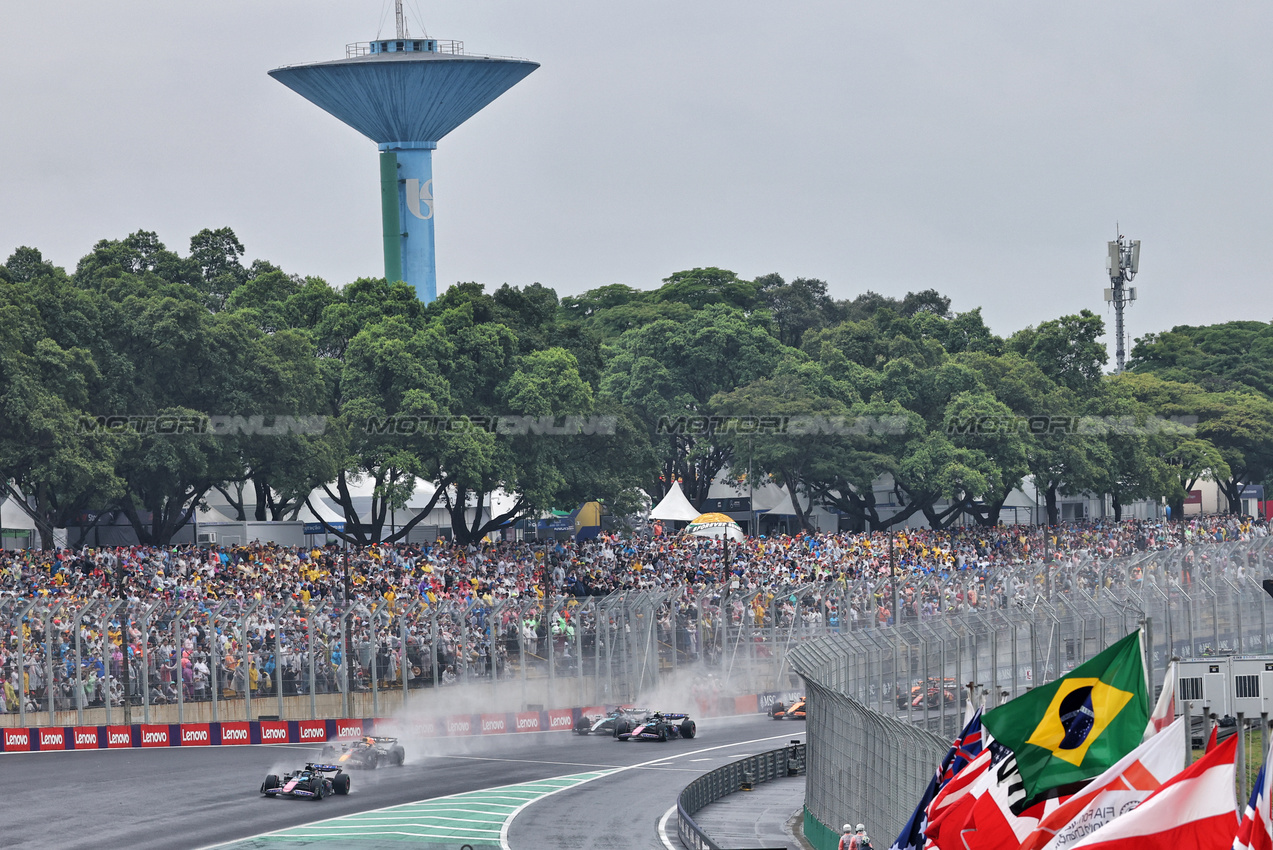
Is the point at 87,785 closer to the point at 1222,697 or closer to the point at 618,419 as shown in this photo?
the point at 1222,697

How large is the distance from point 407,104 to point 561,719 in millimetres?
53732

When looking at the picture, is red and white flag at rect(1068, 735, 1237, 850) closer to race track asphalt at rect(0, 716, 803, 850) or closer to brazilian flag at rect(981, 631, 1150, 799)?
brazilian flag at rect(981, 631, 1150, 799)

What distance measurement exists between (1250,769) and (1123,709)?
15734 millimetres

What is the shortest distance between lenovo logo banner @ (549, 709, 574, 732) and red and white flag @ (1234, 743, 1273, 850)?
33457mm

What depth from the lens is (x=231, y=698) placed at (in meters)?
42.4

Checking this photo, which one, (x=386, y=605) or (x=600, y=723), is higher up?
(x=386, y=605)

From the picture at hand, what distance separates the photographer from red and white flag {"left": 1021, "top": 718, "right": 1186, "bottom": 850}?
43.5ft

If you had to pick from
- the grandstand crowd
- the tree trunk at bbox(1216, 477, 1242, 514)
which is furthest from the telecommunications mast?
the grandstand crowd

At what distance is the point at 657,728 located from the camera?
43281mm

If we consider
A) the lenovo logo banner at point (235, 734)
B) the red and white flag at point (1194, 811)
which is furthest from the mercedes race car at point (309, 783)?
the red and white flag at point (1194, 811)

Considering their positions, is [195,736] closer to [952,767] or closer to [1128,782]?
[952,767]

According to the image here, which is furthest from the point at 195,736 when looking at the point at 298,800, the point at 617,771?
the point at 617,771

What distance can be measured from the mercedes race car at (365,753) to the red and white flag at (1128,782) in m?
26.0

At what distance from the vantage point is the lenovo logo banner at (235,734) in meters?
42.2
